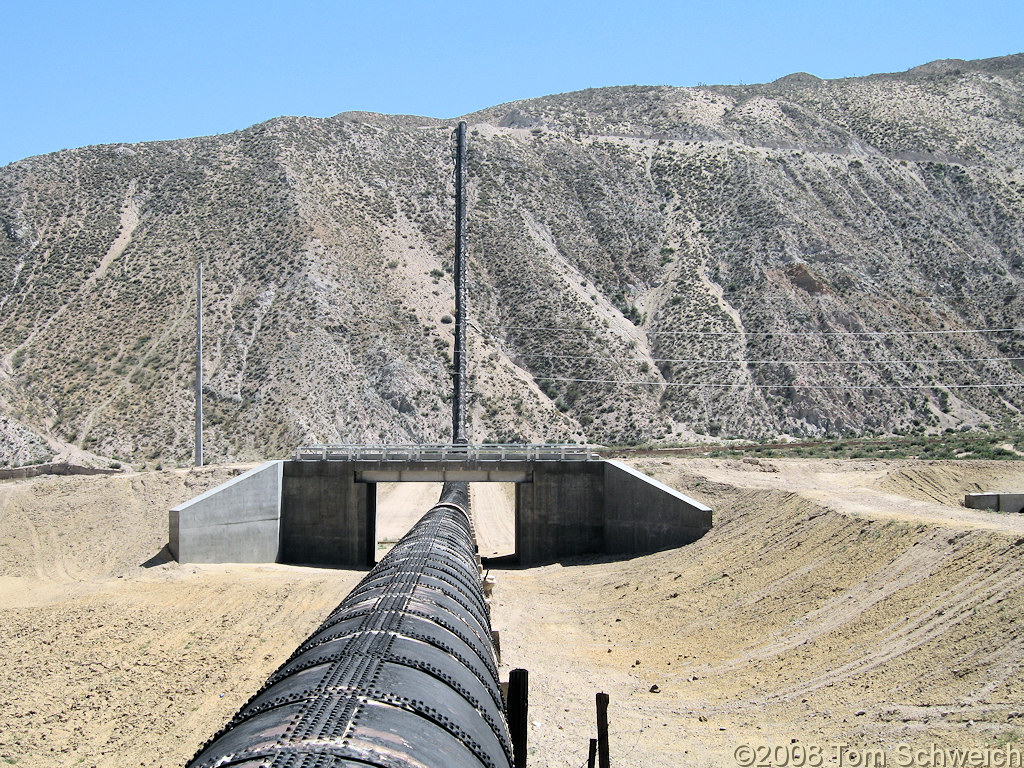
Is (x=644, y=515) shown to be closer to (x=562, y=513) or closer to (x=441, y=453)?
(x=562, y=513)

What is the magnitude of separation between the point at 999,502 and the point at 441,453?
21.8 m

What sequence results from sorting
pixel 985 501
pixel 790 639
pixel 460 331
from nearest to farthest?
pixel 790 639 < pixel 985 501 < pixel 460 331

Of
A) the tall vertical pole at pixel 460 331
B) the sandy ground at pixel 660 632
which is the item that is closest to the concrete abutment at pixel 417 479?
the sandy ground at pixel 660 632

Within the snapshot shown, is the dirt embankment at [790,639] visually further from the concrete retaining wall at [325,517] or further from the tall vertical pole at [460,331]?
the tall vertical pole at [460,331]

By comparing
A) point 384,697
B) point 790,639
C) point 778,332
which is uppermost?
point 778,332

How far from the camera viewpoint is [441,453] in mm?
41750

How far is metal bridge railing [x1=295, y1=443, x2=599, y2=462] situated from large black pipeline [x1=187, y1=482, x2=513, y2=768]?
2975 centimetres

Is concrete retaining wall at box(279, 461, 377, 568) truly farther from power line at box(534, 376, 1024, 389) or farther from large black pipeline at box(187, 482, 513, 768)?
power line at box(534, 376, 1024, 389)

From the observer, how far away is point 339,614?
10.3m

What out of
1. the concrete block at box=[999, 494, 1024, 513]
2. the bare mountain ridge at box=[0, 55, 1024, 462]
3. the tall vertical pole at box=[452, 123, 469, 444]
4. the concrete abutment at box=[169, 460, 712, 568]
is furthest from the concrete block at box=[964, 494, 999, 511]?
the bare mountain ridge at box=[0, 55, 1024, 462]

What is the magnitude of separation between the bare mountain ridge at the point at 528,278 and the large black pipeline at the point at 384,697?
53.9m

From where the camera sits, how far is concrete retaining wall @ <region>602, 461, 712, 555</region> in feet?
115

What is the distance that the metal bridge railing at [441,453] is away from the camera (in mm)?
41250

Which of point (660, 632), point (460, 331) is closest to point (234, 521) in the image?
point (660, 632)
